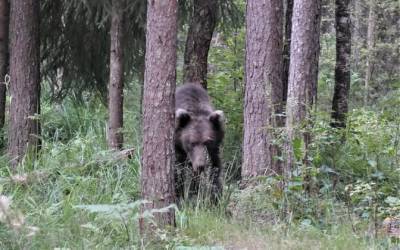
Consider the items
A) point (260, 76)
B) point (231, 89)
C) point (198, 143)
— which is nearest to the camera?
point (260, 76)

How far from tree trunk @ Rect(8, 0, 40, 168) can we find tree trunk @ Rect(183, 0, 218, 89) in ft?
8.81

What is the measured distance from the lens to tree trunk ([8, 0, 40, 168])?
9.80 metres

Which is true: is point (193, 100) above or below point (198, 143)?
above

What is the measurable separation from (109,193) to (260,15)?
3.09 metres

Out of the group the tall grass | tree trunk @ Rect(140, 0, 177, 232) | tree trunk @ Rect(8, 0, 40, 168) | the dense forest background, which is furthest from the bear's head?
tree trunk @ Rect(140, 0, 177, 232)

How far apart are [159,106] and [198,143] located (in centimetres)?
304

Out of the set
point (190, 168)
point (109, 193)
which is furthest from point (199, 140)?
point (109, 193)

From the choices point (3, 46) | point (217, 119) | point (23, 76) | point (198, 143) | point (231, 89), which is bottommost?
point (198, 143)

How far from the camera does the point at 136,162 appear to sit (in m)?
9.22

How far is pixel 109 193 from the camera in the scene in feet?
26.2

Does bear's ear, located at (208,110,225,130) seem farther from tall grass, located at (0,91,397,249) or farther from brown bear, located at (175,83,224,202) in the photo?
tall grass, located at (0,91,397,249)

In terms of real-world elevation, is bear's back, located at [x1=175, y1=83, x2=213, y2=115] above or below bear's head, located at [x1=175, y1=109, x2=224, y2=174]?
above

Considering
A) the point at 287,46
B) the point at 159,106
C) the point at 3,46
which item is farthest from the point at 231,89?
the point at 159,106

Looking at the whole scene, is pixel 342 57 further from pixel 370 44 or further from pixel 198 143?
pixel 370 44
